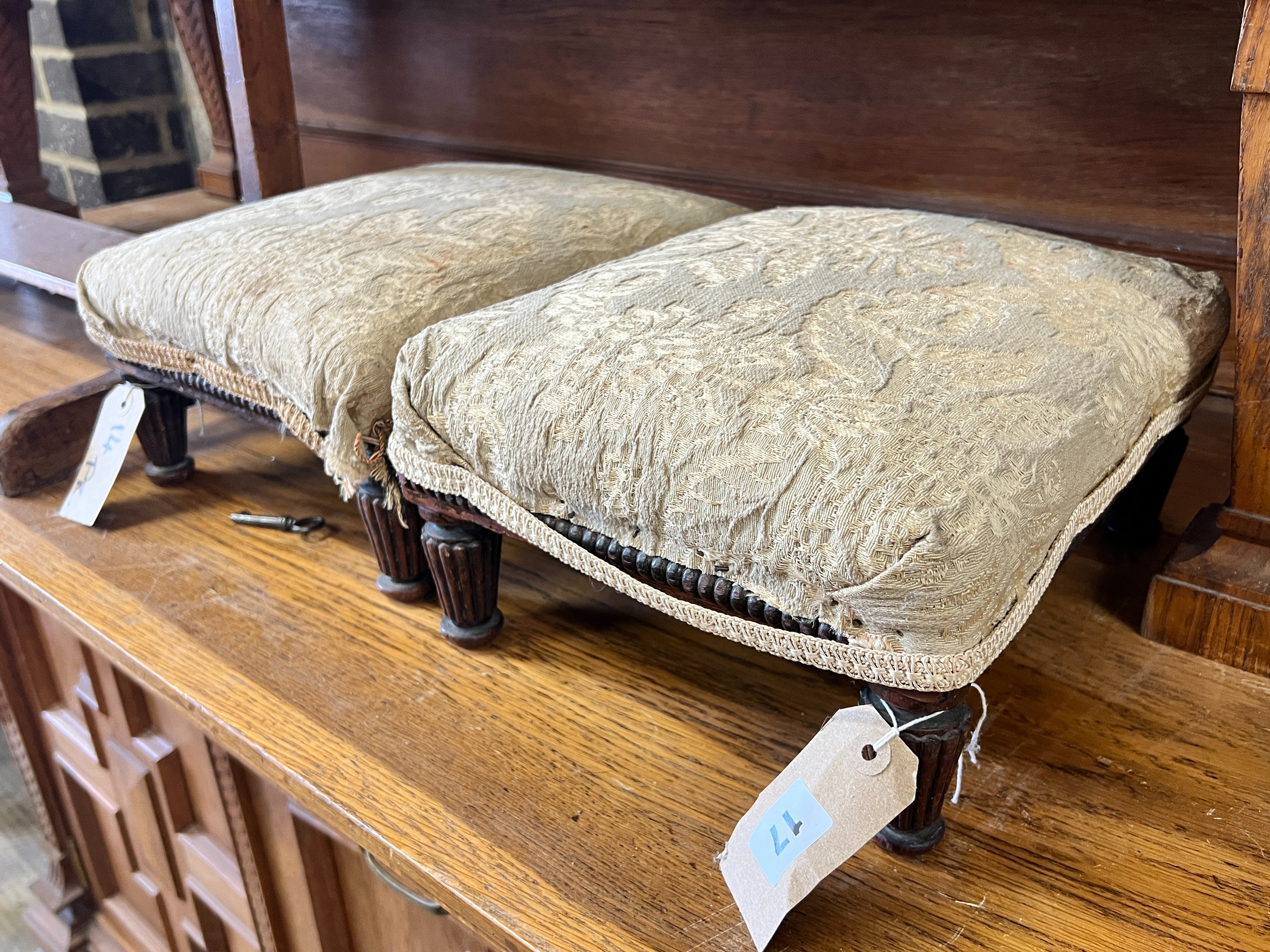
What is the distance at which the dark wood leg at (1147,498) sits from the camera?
2.51 feet

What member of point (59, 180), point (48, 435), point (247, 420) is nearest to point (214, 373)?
point (247, 420)

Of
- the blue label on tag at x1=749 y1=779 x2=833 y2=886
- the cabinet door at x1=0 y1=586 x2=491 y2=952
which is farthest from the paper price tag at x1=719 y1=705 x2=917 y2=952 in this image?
the cabinet door at x1=0 y1=586 x2=491 y2=952

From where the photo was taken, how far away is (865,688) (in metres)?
0.51

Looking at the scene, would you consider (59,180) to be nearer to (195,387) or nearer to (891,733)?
(195,387)

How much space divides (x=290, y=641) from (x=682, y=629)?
285mm

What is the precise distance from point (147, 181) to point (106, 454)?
180 centimetres

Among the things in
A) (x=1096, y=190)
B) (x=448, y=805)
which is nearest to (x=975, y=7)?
(x=1096, y=190)

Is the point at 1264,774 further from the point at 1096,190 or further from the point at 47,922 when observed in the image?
the point at 47,922

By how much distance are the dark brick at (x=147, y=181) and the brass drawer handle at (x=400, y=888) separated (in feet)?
6.81

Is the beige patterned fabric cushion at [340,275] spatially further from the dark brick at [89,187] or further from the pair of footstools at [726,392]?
the dark brick at [89,187]

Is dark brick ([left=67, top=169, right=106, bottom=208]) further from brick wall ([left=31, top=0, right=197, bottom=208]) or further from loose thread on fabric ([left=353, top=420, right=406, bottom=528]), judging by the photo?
loose thread on fabric ([left=353, top=420, right=406, bottom=528])

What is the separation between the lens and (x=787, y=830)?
19.5 inches

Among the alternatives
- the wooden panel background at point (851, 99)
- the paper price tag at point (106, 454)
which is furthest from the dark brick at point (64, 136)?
the paper price tag at point (106, 454)

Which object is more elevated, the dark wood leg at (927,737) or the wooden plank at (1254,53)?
the wooden plank at (1254,53)
